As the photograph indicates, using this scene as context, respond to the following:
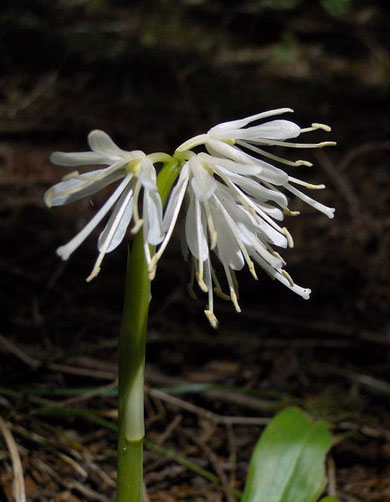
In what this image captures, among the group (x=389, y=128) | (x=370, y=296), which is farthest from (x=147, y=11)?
(x=370, y=296)

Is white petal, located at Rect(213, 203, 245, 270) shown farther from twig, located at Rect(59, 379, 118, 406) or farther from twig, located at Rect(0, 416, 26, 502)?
twig, located at Rect(59, 379, 118, 406)

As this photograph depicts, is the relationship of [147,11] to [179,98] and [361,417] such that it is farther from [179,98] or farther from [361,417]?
[361,417]

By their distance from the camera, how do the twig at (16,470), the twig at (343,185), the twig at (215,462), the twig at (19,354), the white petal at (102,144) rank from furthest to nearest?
1. the twig at (343,185)
2. the twig at (19,354)
3. the twig at (215,462)
4. the twig at (16,470)
5. the white petal at (102,144)

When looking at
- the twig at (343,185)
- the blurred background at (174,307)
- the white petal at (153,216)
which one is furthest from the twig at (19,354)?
the twig at (343,185)

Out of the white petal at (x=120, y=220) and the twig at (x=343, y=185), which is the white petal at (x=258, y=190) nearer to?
the white petal at (x=120, y=220)

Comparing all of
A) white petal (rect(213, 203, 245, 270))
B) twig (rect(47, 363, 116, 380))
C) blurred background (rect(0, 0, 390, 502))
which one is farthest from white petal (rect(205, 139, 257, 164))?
twig (rect(47, 363, 116, 380))

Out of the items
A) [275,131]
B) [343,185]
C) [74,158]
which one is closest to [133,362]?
[74,158]
